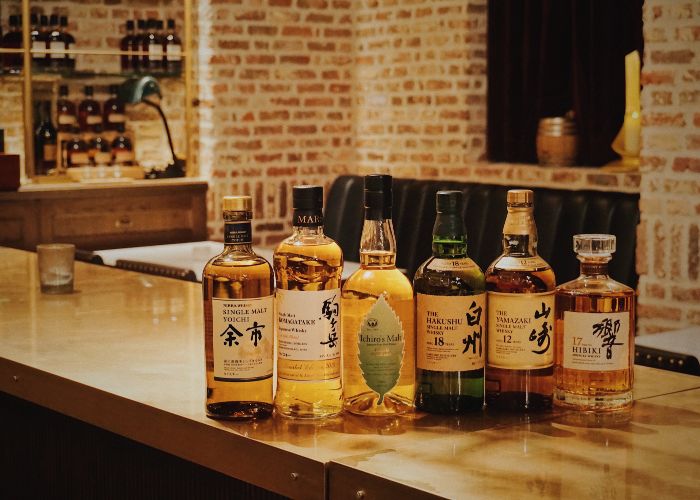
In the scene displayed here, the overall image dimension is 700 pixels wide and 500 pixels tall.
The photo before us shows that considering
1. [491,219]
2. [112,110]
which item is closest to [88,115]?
[112,110]

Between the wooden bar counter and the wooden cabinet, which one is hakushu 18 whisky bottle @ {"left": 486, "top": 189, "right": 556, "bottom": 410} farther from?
the wooden cabinet

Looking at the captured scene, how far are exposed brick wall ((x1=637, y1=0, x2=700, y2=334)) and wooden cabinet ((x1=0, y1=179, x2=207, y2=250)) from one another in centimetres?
242

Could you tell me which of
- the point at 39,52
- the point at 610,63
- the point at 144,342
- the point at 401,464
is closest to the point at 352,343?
the point at 401,464

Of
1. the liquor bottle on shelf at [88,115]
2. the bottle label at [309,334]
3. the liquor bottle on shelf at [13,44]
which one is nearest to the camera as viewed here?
the bottle label at [309,334]

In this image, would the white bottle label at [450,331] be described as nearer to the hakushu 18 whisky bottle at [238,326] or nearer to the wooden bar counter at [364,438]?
the wooden bar counter at [364,438]

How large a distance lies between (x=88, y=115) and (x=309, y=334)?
429cm

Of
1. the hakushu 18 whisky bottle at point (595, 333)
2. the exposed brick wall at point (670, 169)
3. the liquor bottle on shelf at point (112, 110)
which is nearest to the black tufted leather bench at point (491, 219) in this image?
the exposed brick wall at point (670, 169)

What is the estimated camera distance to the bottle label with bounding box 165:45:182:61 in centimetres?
544

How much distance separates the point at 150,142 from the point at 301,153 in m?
0.76

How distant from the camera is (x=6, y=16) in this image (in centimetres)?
512

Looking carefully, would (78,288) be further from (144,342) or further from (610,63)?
(610,63)

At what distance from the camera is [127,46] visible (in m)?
5.46

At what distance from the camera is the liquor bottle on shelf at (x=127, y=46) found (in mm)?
5392

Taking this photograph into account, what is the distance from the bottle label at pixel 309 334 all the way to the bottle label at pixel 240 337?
26mm
